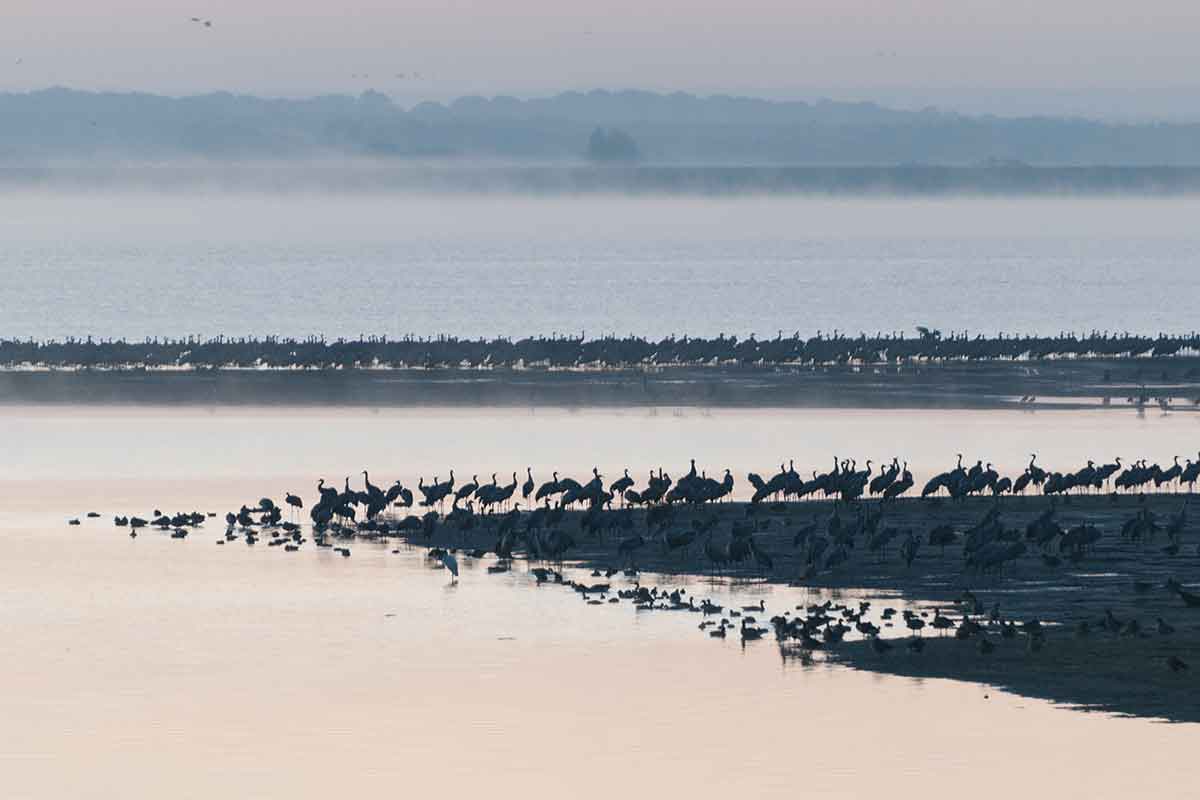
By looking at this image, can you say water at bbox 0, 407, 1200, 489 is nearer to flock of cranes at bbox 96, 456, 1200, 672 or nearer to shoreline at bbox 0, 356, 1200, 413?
shoreline at bbox 0, 356, 1200, 413

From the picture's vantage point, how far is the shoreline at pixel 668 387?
7631 cm

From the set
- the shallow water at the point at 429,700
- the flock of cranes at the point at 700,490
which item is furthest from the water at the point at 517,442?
the shallow water at the point at 429,700

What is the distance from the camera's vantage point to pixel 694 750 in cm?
2825

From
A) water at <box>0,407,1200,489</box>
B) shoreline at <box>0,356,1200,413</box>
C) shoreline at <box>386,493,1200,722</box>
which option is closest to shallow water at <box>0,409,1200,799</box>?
shoreline at <box>386,493,1200,722</box>

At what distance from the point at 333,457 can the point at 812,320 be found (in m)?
103

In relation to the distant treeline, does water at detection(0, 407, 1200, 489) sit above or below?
below

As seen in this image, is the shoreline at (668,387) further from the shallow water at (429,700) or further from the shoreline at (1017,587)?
the shallow water at (429,700)

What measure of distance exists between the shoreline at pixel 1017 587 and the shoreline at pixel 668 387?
1052 inches

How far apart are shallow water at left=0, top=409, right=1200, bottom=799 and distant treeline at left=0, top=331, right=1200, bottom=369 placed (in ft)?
140

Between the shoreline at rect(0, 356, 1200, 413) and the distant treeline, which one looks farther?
the distant treeline

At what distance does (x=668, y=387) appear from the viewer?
81.1 metres

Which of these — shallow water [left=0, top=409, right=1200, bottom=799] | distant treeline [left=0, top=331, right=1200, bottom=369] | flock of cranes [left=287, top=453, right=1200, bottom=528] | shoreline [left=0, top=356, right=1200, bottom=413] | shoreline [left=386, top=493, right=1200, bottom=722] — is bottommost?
shallow water [left=0, top=409, right=1200, bottom=799]

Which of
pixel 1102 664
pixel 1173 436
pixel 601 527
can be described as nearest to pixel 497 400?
pixel 1173 436

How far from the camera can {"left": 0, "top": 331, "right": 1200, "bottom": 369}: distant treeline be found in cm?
9006
